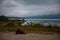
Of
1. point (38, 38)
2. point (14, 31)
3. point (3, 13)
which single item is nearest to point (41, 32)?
point (38, 38)

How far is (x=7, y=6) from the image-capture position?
1.69 meters

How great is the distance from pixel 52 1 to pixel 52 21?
0.26 metres

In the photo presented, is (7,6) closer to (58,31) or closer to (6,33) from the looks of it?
(6,33)

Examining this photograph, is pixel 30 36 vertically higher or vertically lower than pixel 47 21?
lower

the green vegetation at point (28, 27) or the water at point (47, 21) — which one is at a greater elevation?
the water at point (47, 21)

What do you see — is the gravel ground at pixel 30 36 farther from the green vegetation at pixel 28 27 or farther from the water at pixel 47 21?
the water at pixel 47 21

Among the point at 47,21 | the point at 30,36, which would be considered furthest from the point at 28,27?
the point at 47,21

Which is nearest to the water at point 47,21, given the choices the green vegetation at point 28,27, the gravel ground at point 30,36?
the green vegetation at point 28,27

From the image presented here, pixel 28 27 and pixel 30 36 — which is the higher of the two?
pixel 28 27

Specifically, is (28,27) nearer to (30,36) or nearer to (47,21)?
(30,36)

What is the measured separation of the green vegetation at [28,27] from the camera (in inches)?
64.0

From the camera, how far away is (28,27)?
64.7 inches

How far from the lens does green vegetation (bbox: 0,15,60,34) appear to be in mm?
1625

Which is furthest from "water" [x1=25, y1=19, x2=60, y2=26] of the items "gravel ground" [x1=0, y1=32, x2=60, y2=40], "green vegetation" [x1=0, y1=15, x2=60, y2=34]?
"gravel ground" [x1=0, y1=32, x2=60, y2=40]
